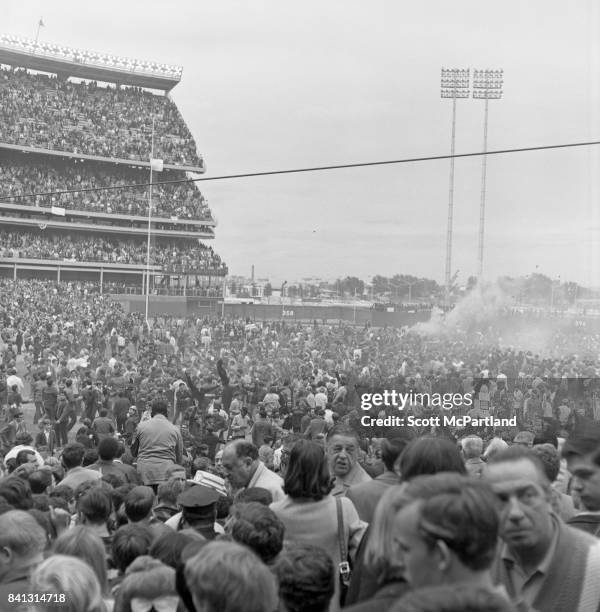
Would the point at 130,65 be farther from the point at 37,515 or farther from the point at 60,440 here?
the point at 37,515

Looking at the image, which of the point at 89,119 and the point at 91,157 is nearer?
the point at 91,157

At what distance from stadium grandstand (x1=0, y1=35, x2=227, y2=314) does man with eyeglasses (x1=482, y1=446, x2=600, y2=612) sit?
151 ft

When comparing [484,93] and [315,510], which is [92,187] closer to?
[484,93]

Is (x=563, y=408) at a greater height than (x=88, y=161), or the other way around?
(x=88, y=161)

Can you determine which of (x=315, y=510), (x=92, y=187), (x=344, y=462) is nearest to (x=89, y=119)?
(x=92, y=187)

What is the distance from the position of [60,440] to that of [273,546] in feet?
42.0

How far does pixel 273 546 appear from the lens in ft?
11.2

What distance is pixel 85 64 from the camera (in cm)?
5909

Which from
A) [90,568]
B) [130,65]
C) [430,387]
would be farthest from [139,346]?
[130,65]

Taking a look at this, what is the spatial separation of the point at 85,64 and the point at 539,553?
61.2 meters

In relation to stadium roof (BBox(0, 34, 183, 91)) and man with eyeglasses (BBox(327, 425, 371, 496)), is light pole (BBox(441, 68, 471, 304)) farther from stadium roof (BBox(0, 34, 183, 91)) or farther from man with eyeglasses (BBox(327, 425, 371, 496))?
man with eyeglasses (BBox(327, 425, 371, 496))

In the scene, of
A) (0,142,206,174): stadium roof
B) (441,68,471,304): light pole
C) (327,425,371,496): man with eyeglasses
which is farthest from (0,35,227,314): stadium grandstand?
(327,425,371,496): man with eyeglasses

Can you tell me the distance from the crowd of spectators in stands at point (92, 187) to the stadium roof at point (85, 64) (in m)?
7.60

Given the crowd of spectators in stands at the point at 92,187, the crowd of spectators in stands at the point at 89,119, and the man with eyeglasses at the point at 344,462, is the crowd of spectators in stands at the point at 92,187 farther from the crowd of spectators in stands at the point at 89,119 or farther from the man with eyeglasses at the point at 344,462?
the man with eyeglasses at the point at 344,462
